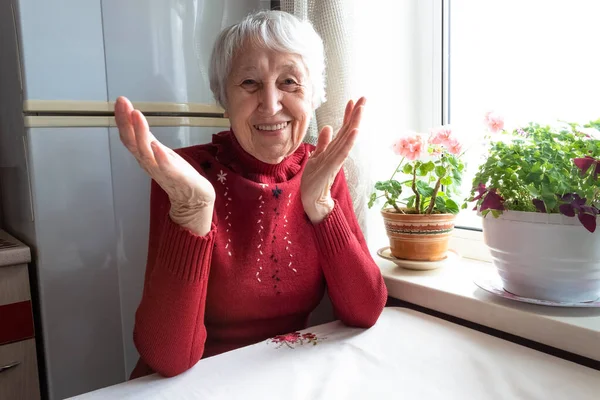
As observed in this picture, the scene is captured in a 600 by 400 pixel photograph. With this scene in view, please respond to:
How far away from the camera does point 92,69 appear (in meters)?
1.16

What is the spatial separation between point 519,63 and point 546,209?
0.62 m

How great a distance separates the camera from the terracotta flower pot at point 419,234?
43.2 inches

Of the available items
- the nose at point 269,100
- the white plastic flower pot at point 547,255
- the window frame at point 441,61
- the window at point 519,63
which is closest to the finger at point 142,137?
the nose at point 269,100

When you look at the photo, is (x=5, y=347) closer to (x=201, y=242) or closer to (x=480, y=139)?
(x=201, y=242)

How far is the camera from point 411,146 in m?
1.10

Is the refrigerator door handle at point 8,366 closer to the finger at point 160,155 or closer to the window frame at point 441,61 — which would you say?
the finger at point 160,155

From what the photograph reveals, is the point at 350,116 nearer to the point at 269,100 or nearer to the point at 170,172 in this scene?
the point at 269,100

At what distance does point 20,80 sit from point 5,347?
0.65m

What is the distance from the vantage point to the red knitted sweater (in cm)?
96

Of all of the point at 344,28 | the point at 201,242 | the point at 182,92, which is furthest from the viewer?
the point at 182,92

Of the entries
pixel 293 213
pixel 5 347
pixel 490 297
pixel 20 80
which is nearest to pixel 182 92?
pixel 20 80

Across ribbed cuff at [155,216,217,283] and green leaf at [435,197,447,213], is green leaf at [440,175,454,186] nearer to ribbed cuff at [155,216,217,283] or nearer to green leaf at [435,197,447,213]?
green leaf at [435,197,447,213]

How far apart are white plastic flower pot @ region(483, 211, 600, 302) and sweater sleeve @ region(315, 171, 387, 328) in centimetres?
27

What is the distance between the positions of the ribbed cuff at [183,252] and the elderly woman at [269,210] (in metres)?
0.04
